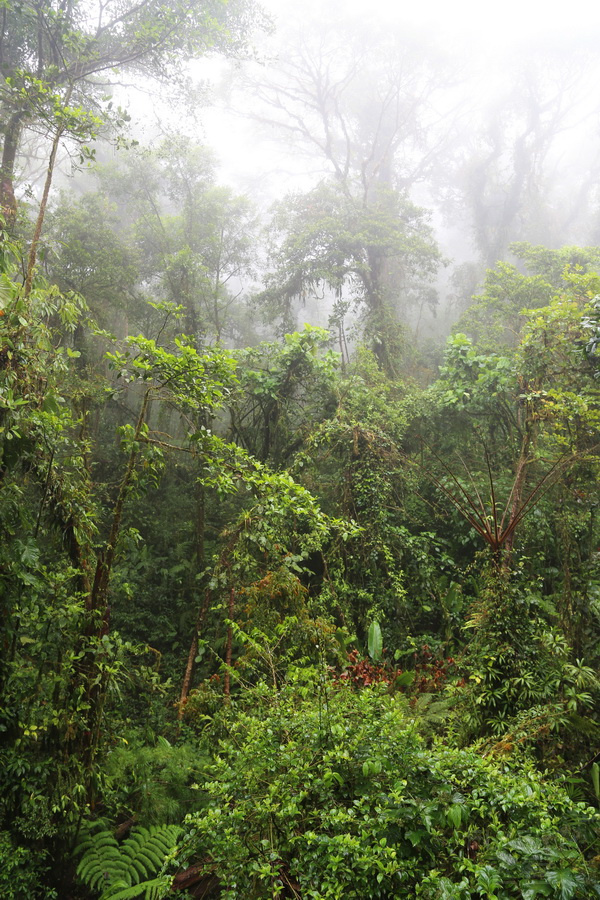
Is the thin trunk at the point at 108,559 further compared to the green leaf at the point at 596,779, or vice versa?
the thin trunk at the point at 108,559

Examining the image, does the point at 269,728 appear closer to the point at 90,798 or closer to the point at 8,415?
the point at 90,798

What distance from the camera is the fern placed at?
109 inches

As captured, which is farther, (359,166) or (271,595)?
(359,166)

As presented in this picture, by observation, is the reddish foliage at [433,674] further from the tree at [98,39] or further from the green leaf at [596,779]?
the tree at [98,39]

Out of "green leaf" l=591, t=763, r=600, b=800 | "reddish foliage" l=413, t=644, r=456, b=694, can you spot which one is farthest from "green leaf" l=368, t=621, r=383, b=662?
"green leaf" l=591, t=763, r=600, b=800

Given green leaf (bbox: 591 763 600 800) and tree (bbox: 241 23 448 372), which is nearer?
green leaf (bbox: 591 763 600 800)

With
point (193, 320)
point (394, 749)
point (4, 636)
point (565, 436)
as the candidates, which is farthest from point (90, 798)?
point (193, 320)

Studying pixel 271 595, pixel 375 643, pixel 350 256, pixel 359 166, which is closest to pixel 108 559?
pixel 271 595

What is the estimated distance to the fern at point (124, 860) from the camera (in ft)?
9.07

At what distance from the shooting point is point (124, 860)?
2924 mm

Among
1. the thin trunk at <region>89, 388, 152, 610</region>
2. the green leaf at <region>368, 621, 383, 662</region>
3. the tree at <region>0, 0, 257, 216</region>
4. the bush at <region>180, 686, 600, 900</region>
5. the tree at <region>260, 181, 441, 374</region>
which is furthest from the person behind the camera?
the tree at <region>260, 181, 441, 374</region>

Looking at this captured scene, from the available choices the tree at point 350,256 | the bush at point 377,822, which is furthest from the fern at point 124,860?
the tree at point 350,256

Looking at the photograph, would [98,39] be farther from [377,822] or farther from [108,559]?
[377,822]

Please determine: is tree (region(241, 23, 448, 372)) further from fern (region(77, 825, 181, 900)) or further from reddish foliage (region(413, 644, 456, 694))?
fern (region(77, 825, 181, 900))
